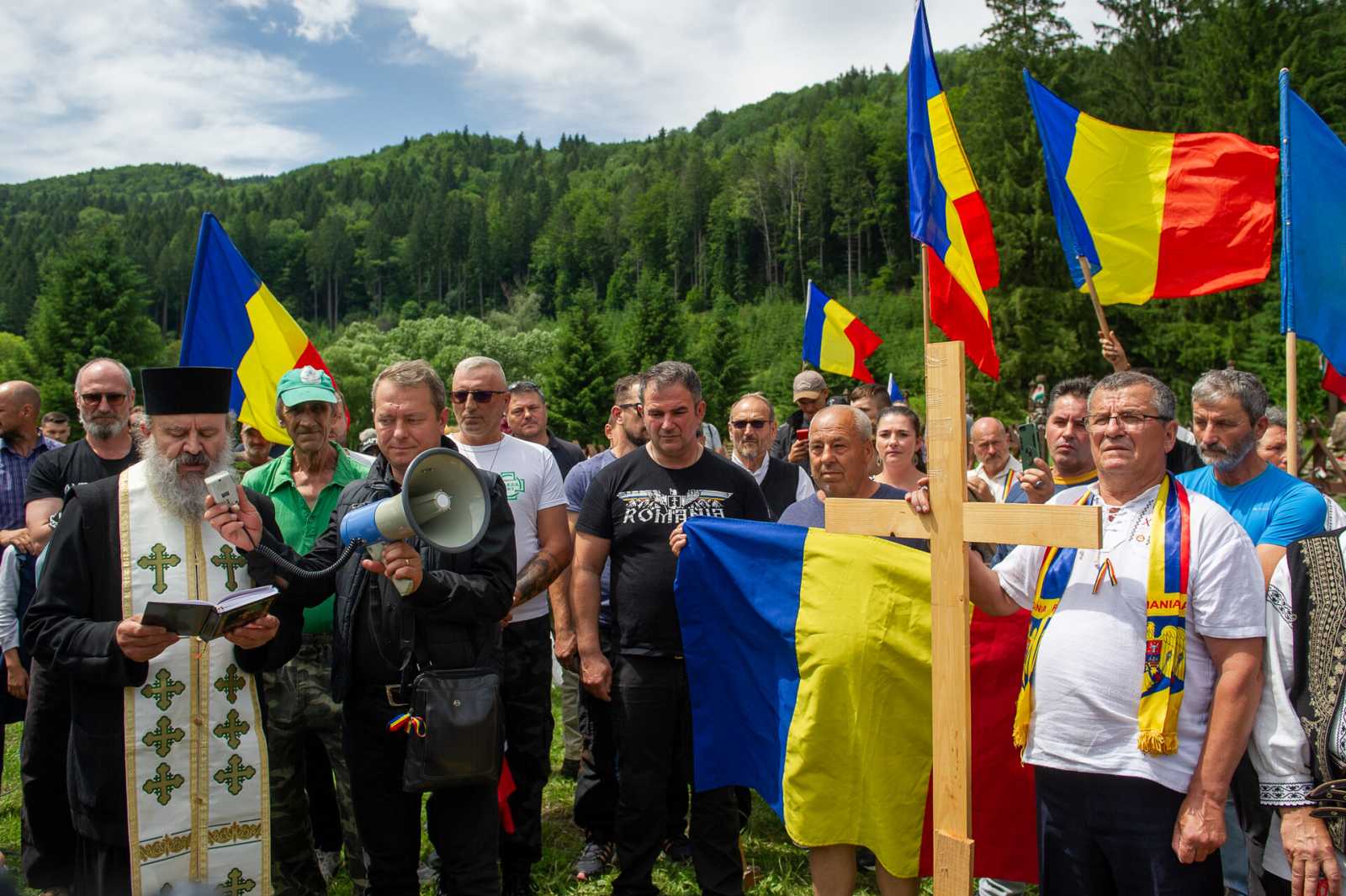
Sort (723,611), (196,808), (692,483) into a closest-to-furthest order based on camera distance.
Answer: (196,808) < (723,611) < (692,483)

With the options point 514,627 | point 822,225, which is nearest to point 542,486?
point 514,627

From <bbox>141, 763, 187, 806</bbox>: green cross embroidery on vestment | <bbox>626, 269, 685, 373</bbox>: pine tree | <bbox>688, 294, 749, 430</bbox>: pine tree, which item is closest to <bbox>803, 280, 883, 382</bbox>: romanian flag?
<bbox>141, 763, 187, 806</bbox>: green cross embroidery on vestment

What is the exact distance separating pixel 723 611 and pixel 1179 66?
47283mm

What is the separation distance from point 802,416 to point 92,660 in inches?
238

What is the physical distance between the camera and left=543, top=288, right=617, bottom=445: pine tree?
49906 millimetres

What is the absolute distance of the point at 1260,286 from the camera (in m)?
31.1

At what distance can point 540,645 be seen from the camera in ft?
15.9

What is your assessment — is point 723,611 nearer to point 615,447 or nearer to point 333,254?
point 615,447

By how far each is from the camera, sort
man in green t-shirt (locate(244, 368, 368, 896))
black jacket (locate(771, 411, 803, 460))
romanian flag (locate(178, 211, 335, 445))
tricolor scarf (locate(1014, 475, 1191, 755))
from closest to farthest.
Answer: tricolor scarf (locate(1014, 475, 1191, 755)) → man in green t-shirt (locate(244, 368, 368, 896)) → romanian flag (locate(178, 211, 335, 445)) → black jacket (locate(771, 411, 803, 460))

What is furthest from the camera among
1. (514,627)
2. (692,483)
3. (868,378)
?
(868,378)

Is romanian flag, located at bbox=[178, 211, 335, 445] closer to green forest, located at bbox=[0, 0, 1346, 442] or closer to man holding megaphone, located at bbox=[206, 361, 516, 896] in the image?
man holding megaphone, located at bbox=[206, 361, 516, 896]

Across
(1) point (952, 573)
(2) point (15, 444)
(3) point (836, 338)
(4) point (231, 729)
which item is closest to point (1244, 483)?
(1) point (952, 573)

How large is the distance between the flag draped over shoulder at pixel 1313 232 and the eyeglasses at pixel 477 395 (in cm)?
423

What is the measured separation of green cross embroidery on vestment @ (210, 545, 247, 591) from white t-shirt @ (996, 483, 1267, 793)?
113 inches
